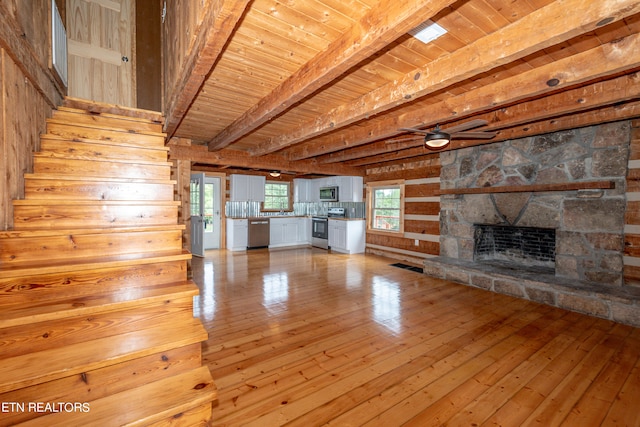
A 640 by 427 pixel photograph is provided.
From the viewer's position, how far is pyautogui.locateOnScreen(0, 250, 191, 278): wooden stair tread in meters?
1.39

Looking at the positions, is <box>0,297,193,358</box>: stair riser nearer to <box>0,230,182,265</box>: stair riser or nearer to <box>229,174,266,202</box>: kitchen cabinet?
<box>0,230,182,265</box>: stair riser

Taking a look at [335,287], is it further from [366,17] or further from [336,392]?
[366,17]

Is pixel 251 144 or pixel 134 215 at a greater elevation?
pixel 251 144

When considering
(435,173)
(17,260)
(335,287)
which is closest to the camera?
(17,260)

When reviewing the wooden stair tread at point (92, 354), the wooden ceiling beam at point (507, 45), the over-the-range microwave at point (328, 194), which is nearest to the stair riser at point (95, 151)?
the wooden stair tread at point (92, 354)

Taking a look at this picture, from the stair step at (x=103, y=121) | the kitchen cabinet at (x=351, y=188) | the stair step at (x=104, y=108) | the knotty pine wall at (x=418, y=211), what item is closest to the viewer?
the stair step at (x=103, y=121)

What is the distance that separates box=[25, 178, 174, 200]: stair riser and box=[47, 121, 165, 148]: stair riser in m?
0.60

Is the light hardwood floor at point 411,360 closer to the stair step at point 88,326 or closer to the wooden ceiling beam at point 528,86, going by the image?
the stair step at point 88,326

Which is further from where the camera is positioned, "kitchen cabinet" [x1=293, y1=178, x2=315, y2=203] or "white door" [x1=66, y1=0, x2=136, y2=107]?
"kitchen cabinet" [x1=293, y1=178, x2=315, y2=203]

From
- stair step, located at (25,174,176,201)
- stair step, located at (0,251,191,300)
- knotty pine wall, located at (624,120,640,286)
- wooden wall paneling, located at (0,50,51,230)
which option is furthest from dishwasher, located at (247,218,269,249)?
knotty pine wall, located at (624,120,640,286)

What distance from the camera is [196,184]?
6727mm

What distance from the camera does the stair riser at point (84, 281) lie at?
1392 millimetres

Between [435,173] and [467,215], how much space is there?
1.28m

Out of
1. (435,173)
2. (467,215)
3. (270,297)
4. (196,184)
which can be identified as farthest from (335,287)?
(196,184)
